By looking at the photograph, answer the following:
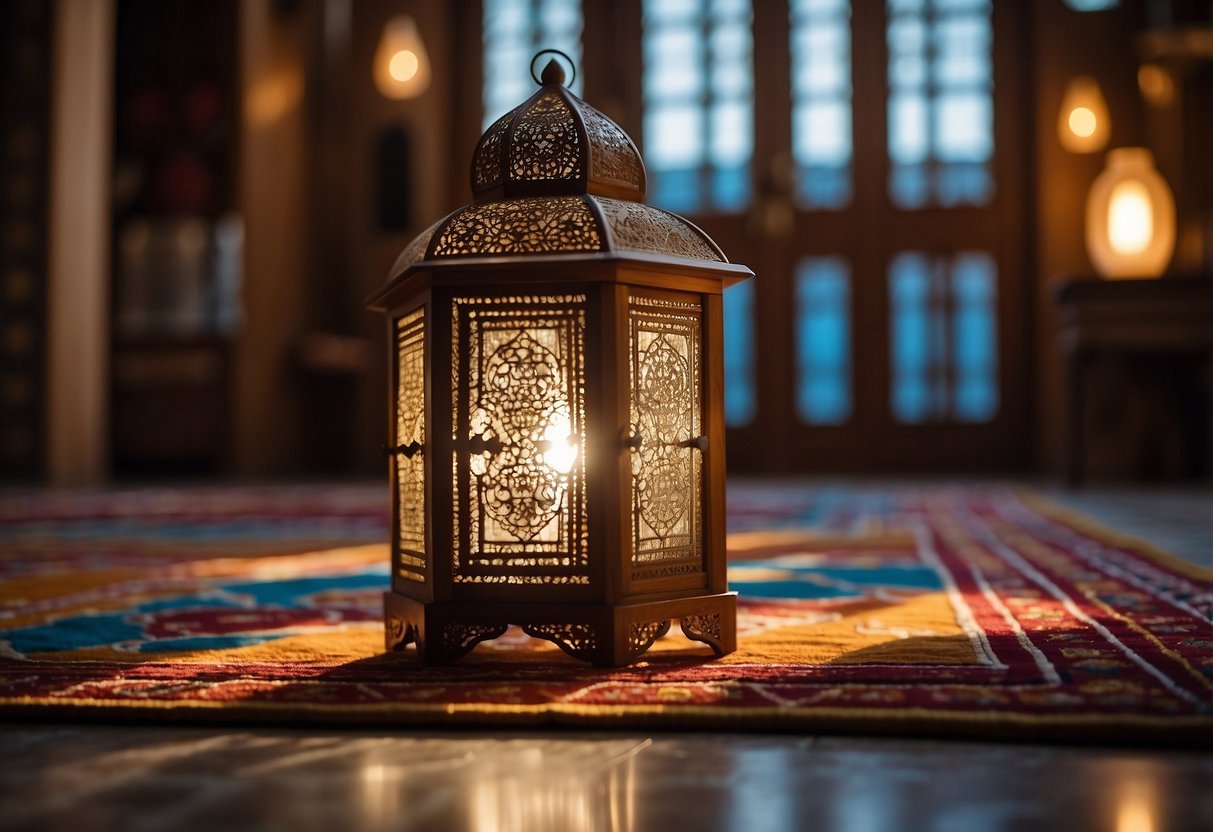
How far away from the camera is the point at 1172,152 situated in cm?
785

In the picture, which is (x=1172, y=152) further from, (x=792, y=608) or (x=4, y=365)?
(x=4, y=365)

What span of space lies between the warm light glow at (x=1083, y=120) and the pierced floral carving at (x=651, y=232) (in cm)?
730

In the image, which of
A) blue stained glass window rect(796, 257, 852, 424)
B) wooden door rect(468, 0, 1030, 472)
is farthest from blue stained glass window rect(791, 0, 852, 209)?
blue stained glass window rect(796, 257, 852, 424)

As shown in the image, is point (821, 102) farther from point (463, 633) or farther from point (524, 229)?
point (463, 633)

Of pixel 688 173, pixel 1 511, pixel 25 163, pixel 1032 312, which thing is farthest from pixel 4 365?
pixel 1032 312

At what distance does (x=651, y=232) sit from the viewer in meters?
1.77

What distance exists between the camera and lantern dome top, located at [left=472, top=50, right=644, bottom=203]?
1.81 m

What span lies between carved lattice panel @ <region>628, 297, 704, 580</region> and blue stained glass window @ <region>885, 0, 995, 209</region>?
763 cm

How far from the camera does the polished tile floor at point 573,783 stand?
101 cm

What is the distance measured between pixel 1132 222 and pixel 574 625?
6.36 metres

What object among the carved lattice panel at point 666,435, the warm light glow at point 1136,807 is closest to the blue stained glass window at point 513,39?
the carved lattice panel at point 666,435

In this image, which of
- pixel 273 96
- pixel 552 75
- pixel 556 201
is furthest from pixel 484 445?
pixel 273 96

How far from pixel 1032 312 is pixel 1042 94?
155 centimetres

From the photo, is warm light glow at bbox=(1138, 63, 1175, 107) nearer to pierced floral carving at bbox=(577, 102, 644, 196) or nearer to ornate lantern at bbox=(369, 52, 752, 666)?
pierced floral carving at bbox=(577, 102, 644, 196)
